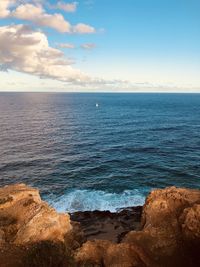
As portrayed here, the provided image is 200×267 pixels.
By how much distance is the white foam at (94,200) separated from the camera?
43.2 m

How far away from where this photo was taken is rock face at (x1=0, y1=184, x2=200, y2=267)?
21.0 m

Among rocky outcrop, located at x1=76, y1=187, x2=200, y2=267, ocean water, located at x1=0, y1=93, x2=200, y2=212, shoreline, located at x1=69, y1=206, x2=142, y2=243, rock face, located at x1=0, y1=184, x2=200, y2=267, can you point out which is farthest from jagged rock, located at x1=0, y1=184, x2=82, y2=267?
ocean water, located at x1=0, y1=93, x2=200, y2=212

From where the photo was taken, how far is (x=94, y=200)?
1790 inches

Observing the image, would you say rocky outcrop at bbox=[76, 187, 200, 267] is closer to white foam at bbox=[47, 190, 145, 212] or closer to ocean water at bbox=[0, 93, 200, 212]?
white foam at bbox=[47, 190, 145, 212]

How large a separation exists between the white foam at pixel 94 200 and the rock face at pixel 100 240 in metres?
15.4

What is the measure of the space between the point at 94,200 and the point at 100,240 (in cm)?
2190

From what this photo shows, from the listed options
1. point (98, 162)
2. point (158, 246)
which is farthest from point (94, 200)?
point (158, 246)

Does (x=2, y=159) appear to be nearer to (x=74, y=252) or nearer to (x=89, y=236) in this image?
(x=89, y=236)

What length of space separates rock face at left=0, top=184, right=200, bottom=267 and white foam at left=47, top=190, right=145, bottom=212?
15.4 meters

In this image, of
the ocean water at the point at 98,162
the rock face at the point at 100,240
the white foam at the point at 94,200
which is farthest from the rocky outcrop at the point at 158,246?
the ocean water at the point at 98,162

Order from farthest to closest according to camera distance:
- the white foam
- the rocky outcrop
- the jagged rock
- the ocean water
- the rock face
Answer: the ocean water, the white foam, the rocky outcrop, the rock face, the jagged rock

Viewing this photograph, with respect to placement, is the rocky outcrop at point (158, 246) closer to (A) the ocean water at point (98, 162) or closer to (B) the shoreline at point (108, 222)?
(B) the shoreline at point (108, 222)

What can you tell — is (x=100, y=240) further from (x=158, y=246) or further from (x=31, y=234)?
(x=31, y=234)

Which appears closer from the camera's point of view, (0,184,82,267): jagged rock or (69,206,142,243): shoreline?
(0,184,82,267): jagged rock
